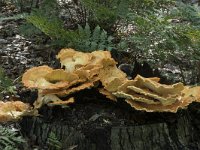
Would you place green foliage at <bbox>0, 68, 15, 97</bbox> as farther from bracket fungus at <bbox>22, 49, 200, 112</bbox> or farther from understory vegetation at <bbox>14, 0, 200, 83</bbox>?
bracket fungus at <bbox>22, 49, 200, 112</bbox>

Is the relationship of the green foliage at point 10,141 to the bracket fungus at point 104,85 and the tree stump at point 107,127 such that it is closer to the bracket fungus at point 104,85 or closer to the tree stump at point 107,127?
the tree stump at point 107,127

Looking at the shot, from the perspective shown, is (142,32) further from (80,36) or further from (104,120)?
(104,120)

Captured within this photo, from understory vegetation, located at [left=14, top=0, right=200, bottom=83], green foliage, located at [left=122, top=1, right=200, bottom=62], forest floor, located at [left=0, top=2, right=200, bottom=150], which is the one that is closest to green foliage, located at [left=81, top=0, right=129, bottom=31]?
understory vegetation, located at [left=14, top=0, right=200, bottom=83]

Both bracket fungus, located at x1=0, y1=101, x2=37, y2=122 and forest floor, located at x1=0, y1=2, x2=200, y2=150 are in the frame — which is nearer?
forest floor, located at x1=0, y1=2, x2=200, y2=150

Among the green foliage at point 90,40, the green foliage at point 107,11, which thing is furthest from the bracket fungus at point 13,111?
the green foliage at point 107,11

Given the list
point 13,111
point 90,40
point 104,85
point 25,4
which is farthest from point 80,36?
point 25,4
